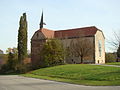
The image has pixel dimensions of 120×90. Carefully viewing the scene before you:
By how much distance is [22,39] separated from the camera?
5222 cm

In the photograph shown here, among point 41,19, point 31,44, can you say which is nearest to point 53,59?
point 31,44

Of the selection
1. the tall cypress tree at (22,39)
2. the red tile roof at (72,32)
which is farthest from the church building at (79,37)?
the tall cypress tree at (22,39)

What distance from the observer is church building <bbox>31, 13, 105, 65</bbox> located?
56250 mm

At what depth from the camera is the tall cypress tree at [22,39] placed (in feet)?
165

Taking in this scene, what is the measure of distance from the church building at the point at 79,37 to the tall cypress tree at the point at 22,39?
3709 millimetres

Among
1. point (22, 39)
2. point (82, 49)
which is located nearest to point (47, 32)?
point (22, 39)

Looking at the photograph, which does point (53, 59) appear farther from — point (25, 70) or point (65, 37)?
point (65, 37)

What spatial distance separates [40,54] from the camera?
47031mm

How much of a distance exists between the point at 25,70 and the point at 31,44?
2328cm

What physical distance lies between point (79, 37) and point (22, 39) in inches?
746

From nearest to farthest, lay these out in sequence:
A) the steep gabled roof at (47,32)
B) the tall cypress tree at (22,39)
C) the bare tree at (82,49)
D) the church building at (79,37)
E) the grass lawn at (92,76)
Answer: the grass lawn at (92,76) < the tall cypress tree at (22,39) < the bare tree at (82,49) < the church building at (79,37) < the steep gabled roof at (47,32)

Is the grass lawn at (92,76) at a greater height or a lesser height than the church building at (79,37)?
lesser

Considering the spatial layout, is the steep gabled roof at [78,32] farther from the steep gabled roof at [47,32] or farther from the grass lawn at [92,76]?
the grass lawn at [92,76]

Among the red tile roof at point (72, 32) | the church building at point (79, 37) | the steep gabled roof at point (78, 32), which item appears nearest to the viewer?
the church building at point (79, 37)
